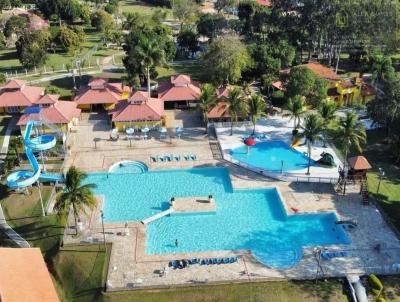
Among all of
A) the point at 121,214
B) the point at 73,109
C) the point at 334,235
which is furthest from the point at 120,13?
the point at 334,235

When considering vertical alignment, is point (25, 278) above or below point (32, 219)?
above

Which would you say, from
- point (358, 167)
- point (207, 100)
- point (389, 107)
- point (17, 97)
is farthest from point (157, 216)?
point (17, 97)

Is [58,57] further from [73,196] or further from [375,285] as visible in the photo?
[375,285]

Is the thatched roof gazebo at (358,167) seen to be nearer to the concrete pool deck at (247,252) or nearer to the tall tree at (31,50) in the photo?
the concrete pool deck at (247,252)

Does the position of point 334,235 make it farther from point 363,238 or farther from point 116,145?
point 116,145

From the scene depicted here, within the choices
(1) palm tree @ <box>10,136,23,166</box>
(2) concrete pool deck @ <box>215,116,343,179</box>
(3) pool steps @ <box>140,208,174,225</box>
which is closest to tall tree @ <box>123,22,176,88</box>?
(2) concrete pool deck @ <box>215,116,343,179</box>

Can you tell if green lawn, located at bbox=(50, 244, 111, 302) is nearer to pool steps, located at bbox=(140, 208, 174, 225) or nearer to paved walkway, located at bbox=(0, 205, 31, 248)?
paved walkway, located at bbox=(0, 205, 31, 248)

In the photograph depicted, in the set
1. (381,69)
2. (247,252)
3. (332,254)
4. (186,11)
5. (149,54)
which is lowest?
(247,252)
